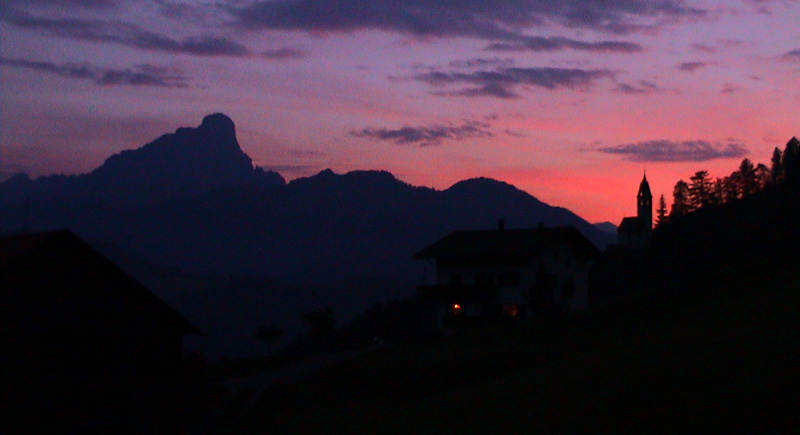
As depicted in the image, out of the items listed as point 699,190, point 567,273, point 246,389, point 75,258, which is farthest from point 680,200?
point 75,258

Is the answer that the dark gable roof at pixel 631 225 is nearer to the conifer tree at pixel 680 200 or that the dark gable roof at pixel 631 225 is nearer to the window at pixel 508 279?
the conifer tree at pixel 680 200

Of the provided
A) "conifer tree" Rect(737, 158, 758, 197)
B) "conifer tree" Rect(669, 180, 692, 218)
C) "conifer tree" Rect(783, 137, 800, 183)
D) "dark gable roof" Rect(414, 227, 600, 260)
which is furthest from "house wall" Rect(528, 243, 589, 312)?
"conifer tree" Rect(669, 180, 692, 218)

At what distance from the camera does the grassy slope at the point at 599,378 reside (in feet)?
66.2

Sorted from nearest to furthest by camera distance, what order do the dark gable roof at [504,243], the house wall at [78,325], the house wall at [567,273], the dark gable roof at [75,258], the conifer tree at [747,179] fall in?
the house wall at [78,325] → the dark gable roof at [75,258] → the dark gable roof at [504,243] → the house wall at [567,273] → the conifer tree at [747,179]

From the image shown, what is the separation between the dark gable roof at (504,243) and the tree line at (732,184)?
6118cm

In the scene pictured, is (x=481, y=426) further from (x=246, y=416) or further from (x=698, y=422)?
(x=246, y=416)

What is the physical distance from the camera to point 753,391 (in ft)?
64.8

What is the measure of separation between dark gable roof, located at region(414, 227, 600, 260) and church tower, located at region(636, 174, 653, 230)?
111 m

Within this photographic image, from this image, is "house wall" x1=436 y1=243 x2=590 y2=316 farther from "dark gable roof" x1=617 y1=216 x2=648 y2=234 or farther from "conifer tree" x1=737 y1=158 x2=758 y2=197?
"dark gable roof" x1=617 y1=216 x2=648 y2=234

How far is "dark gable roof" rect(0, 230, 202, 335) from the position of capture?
25.0 metres

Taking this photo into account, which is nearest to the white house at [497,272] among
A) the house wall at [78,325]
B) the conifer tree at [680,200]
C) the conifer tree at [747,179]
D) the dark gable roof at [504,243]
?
the dark gable roof at [504,243]

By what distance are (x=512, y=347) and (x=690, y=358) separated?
20627 mm

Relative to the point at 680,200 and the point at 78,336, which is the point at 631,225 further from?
the point at 78,336

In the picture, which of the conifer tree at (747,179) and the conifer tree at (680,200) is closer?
the conifer tree at (747,179)
